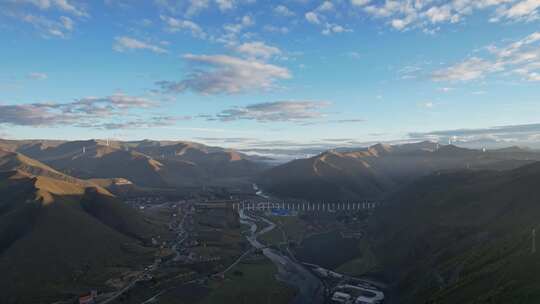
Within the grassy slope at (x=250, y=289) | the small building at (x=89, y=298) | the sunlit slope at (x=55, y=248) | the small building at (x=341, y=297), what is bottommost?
the small building at (x=341, y=297)

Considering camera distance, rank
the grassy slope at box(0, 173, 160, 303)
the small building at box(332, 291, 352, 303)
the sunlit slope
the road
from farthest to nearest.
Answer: the road → the grassy slope at box(0, 173, 160, 303) → the sunlit slope → the small building at box(332, 291, 352, 303)

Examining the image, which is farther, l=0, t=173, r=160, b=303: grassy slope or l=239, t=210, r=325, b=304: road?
l=239, t=210, r=325, b=304: road

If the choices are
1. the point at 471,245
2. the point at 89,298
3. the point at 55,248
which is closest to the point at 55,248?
the point at 55,248

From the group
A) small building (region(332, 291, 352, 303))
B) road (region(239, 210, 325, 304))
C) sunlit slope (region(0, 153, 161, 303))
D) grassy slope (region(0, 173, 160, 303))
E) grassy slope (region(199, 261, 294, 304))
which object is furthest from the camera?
road (region(239, 210, 325, 304))

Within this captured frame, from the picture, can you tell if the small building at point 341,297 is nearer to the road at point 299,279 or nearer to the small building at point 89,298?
the road at point 299,279

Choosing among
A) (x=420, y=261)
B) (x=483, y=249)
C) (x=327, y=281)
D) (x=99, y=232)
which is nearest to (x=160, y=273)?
(x=99, y=232)

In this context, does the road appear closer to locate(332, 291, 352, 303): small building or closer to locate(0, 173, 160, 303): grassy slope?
locate(332, 291, 352, 303): small building

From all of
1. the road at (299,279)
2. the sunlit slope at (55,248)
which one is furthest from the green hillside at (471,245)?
the sunlit slope at (55,248)

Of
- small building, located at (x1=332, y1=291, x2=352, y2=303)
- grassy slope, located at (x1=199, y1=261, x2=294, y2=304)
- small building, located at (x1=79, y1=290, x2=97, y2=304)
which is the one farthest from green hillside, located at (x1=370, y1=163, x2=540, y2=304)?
small building, located at (x1=79, y1=290, x2=97, y2=304)

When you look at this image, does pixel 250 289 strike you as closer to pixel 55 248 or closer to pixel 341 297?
pixel 341 297

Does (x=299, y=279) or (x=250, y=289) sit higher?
(x=250, y=289)

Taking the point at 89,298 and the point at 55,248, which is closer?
the point at 89,298

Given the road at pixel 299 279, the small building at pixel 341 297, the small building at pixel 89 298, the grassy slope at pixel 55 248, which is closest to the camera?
the small building at pixel 89 298
